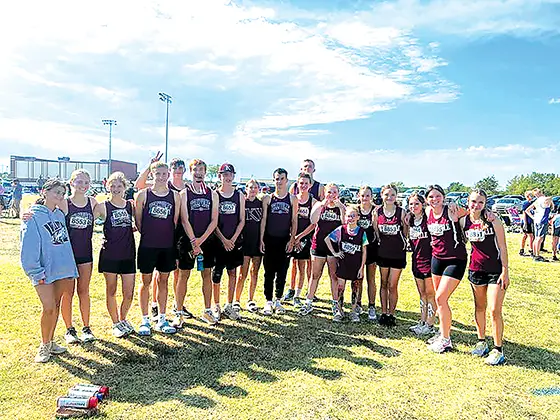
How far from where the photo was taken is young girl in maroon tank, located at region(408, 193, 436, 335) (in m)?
5.19

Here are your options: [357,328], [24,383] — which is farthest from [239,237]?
[24,383]

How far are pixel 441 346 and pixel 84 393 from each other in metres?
3.66

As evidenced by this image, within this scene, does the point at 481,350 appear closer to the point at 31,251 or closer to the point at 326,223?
the point at 326,223

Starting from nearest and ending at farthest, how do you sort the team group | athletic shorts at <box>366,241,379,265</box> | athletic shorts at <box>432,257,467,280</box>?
the team group < athletic shorts at <box>432,257,467,280</box> < athletic shorts at <box>366,241,379,265</box>

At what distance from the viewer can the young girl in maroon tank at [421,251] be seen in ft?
17.0

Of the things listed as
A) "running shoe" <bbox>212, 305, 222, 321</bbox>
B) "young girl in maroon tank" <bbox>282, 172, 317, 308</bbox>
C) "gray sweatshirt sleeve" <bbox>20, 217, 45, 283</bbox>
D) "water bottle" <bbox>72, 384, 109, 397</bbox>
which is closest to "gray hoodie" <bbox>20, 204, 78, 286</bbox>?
"gray sweatshirt sleeve" <bbox>20, 217, 45, 283</bbox>

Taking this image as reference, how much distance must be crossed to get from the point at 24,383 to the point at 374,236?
13.8 feet

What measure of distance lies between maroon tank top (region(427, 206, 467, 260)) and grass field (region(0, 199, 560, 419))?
1.11m

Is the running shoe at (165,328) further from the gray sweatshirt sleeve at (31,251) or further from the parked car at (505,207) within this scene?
the parked car at (505,207)

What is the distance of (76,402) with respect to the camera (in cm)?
337

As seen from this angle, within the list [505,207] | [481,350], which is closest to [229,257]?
[481,350]

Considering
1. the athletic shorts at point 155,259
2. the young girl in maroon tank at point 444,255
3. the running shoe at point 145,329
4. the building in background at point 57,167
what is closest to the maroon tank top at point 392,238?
the young girl in maroon tank at point 444,255

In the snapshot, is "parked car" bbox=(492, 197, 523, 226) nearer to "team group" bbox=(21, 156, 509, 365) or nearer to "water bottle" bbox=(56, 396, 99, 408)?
"team group" bbox=(21, 156, 509, 365)

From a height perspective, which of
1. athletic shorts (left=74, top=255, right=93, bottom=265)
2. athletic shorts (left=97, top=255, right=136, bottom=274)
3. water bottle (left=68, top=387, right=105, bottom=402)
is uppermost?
athletic shorts (left=74, top=255, right=93, bottom=265)
